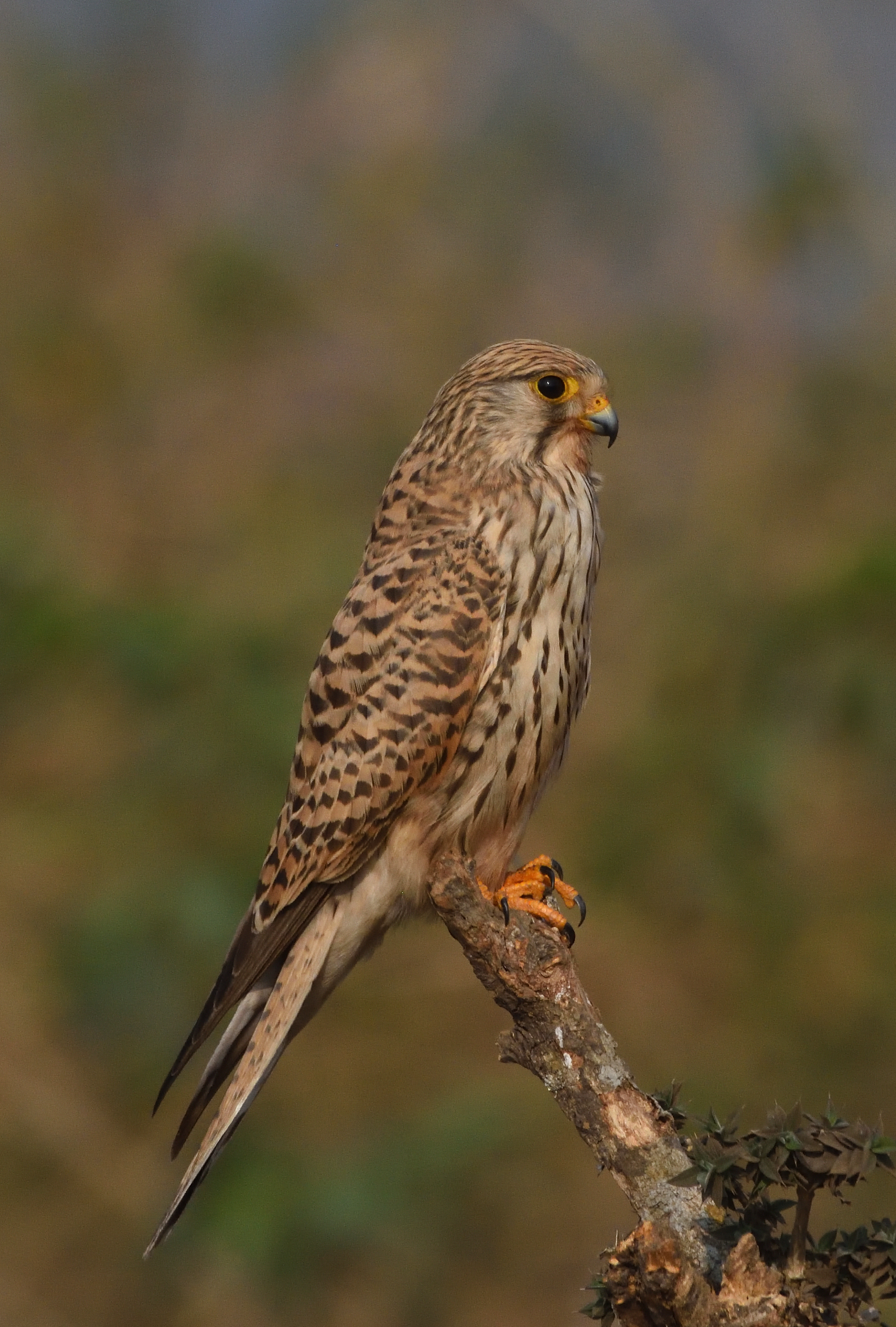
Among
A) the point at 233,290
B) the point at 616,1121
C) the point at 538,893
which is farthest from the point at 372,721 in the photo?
the point at 233,290

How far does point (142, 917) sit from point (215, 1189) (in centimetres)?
89

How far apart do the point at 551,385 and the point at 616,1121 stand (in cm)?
167

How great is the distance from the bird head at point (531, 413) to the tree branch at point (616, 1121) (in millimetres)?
986

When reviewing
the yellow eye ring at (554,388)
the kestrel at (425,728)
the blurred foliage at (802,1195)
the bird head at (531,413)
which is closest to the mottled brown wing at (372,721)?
the kestrel at (425,728)

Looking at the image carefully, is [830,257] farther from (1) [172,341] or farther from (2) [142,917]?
(2) [142,917]

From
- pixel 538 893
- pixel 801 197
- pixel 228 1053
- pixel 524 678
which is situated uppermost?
pixel 801 197

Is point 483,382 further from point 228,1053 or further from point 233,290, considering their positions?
point 233,290

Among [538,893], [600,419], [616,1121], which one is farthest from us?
[600,419]

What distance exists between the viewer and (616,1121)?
2.13 meters

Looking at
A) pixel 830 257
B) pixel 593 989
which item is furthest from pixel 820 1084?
pixel 830 257

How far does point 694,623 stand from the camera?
583 centimetres

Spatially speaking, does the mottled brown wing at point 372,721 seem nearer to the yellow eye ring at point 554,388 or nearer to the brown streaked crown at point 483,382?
the brown streaked crown at point 483,382

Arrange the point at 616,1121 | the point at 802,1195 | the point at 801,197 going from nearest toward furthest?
the point at 802,1195, the point at 616,1121, the point at 801,197

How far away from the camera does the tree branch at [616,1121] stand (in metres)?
1.86
